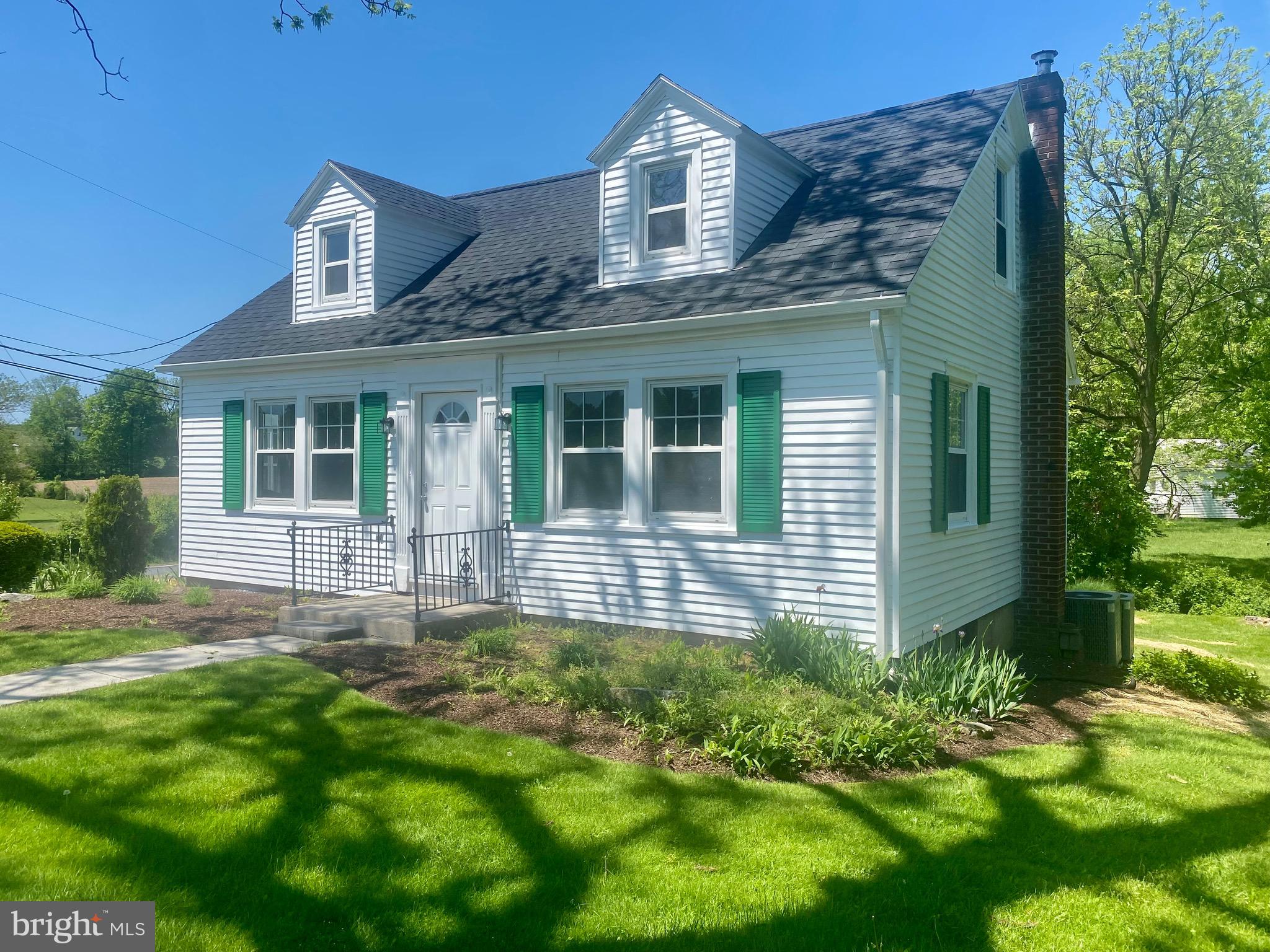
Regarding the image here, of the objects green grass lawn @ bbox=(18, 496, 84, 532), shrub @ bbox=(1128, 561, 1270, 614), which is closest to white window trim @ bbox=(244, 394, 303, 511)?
shrub @ bbox=(1128, 561, 1270, 614)

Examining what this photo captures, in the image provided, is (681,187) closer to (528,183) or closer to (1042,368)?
(1042,368)

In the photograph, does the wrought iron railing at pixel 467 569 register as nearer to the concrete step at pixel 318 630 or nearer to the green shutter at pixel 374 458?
the concrete step at pixel 318 630

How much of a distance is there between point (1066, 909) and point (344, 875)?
3366 mm

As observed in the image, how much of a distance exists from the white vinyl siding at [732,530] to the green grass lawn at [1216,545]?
1282cm

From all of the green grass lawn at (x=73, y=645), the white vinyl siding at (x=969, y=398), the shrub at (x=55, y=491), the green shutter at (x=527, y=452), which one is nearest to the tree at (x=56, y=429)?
the shrub at (x=55, y=491)

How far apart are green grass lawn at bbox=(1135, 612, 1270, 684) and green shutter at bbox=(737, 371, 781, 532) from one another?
21.3 ft

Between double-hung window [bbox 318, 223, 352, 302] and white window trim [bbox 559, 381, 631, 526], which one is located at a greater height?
double-hung window [bbox 318, 223, 352, 302]

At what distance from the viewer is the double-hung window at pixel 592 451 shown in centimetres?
953

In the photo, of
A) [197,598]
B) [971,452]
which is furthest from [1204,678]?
[197,598]

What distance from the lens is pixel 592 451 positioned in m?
9.66

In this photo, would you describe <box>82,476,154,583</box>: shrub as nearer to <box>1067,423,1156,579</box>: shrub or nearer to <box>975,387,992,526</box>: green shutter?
<box>975,387,992,526</box>: green shutter

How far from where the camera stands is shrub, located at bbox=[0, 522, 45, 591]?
13.3 metres

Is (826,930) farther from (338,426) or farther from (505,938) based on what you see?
(338,426)

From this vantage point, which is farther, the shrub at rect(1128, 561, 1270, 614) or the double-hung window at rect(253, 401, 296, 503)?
the shrub at rect(1128, 561, 1270, 614)
